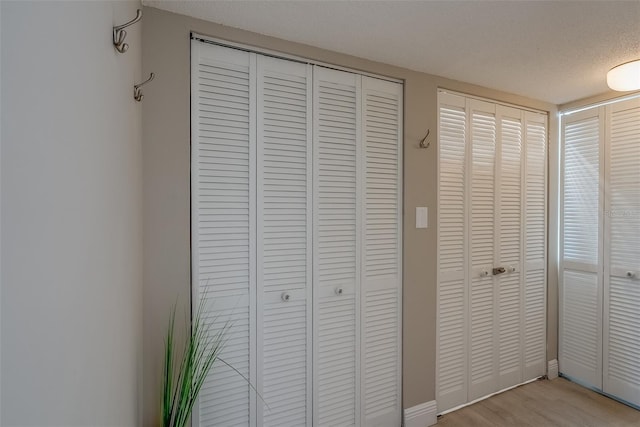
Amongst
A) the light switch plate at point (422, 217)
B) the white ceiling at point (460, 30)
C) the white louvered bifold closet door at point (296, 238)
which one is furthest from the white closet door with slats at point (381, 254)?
the white ceiling at point (460, 30)

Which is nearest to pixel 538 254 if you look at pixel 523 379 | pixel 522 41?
pixel 523 379

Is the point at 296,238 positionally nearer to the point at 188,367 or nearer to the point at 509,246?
the point at 188,367

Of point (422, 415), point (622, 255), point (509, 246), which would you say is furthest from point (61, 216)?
point (622, 255)

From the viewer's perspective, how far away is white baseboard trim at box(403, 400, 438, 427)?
6.68 feet

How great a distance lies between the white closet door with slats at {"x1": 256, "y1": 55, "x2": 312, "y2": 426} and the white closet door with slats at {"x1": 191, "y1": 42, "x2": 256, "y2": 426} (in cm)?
6

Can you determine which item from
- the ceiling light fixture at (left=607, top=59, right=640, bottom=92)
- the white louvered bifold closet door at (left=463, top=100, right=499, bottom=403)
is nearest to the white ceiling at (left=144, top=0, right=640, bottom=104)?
the ceiling light fixture at (left=607, top=59, right=640, bottom=92)

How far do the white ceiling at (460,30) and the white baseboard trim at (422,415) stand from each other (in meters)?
2.22

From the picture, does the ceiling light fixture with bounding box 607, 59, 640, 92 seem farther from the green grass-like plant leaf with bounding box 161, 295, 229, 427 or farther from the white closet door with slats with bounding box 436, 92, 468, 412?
the green grass-like plant leaf with bounding box 161, 295, 229, 427

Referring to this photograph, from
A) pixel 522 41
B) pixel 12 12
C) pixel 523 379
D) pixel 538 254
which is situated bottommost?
pixel 523 379

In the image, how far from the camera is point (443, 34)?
1.62m

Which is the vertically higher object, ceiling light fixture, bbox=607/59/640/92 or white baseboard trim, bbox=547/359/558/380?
ceiling light fixture, bbox=607/59/640/92

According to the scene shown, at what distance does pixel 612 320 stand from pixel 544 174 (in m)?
1.22

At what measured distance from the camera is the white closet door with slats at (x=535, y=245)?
2.57m

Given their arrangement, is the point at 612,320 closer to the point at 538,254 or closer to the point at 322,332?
the point at 538,254
